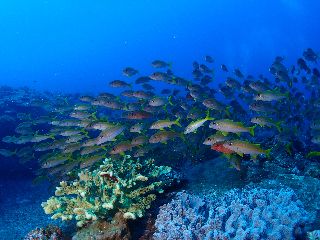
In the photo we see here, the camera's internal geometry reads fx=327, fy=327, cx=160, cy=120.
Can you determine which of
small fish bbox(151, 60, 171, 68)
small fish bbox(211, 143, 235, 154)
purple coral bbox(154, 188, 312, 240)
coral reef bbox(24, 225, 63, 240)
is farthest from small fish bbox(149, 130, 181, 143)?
small fish bbox(151, 60, 171, 68)

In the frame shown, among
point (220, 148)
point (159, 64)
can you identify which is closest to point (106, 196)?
point (220, 148)

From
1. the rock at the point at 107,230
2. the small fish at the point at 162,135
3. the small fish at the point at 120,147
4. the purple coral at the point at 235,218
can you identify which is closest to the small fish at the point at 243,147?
the purple coral at the point at 235,218

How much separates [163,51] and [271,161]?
13869cm

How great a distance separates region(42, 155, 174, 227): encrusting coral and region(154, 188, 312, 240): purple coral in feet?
1.61

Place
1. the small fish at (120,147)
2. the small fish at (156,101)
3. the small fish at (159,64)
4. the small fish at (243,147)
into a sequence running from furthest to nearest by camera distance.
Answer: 1. the small fish at (159,64)
2. the small fish at (156,101)
3. the small fish at (120,147)
4. the small fish at (243,147)

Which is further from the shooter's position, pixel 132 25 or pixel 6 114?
pixel 132 25

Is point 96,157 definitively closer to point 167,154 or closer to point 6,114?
point 167,154

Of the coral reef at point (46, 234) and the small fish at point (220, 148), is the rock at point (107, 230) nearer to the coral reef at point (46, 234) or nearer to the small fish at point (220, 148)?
the coral reef at point (46, 234)

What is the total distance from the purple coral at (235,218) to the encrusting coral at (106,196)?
49cm

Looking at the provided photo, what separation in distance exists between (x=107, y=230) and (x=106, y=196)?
55 cm

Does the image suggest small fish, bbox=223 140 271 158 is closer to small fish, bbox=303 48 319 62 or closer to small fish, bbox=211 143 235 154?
small fish, bbox=211 143 235 154

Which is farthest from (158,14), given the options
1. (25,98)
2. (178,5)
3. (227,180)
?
(227,180)

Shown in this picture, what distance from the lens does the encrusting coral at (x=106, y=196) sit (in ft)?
17.2

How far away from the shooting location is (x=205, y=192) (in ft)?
21.9
